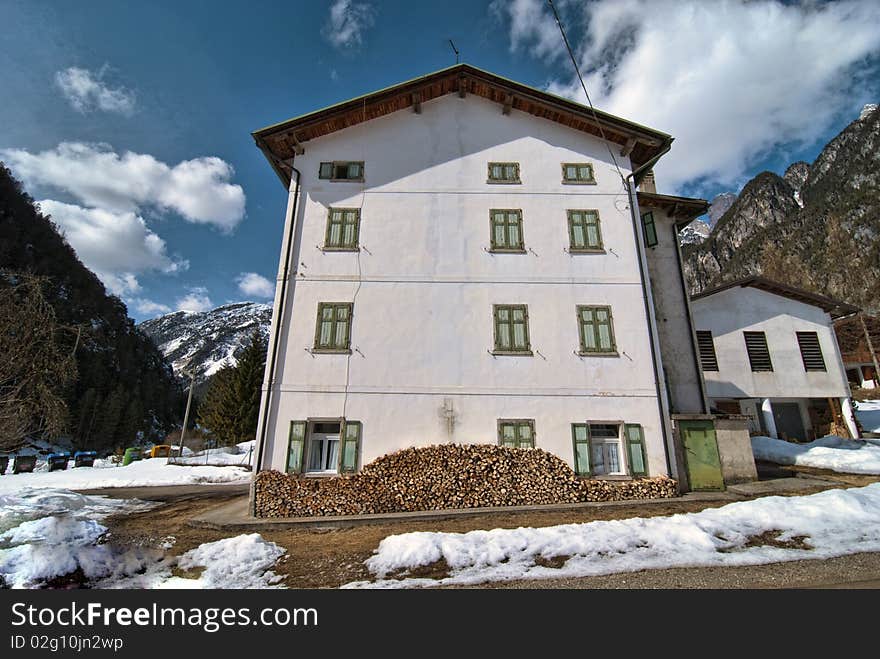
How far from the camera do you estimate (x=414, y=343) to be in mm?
12391

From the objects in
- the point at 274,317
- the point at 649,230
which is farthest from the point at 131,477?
the point at 649,230

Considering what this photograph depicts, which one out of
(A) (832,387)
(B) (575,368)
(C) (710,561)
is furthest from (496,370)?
(A) (832,387)

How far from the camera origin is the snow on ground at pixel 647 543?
21.6ft

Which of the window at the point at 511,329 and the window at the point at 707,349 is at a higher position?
the window at the point at 707,349

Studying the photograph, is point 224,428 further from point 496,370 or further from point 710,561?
point 710,561

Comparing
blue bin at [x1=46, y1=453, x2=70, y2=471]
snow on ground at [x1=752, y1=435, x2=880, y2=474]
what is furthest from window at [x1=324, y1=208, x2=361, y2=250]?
blue bin at [x1=46, y1=453, x2=70, y2=471]

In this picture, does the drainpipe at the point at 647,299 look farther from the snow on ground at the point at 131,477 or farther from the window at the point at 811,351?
the snow on ground at the point at 131,477

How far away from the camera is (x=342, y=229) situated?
13555 mm

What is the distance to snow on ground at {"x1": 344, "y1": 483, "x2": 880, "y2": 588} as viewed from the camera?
6578 millimetres

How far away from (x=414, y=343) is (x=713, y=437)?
31.6 feet

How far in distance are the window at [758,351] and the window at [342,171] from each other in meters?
20.7

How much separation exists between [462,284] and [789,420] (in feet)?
73.4

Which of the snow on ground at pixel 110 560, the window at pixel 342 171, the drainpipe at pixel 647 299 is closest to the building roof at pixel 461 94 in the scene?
the drainpipe at pixel 647 299

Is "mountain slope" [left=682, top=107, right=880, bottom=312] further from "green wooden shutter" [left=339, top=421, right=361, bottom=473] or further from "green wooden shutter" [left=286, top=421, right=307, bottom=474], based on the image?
"green wooden shutter" [left=286, top=421, right=307, bottom=474]
